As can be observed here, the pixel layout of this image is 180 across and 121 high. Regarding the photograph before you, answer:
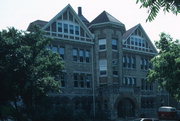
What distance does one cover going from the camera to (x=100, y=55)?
38344 millimetres

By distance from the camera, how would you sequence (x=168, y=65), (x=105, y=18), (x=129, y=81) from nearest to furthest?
(x=168, y=65) → (x=105, y=18) → (x=129, y=81)

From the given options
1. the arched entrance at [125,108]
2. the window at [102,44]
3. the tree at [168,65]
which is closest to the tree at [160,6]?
the tree at [168,65]

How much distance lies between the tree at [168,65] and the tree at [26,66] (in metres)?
9.40

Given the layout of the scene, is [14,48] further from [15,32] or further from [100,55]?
[100,55]

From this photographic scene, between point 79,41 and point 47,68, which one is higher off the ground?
point 79,41

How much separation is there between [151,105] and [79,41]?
1724 cm

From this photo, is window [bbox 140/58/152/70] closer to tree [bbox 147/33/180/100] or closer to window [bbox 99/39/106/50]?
window [bbox 99/39/106/50]

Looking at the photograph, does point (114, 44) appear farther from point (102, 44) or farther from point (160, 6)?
point (160, 6)

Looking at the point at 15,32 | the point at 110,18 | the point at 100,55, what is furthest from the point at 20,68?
the point at 110,18

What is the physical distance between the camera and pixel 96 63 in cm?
3838

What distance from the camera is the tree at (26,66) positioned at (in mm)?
19903

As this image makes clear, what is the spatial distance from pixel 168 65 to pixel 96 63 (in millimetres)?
15078

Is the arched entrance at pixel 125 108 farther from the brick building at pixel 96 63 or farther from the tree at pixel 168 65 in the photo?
the tree at pixel 168 65

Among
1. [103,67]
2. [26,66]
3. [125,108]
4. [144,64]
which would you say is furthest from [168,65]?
[144,64]
